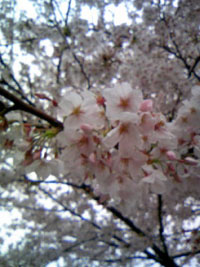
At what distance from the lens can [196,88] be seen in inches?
47.9

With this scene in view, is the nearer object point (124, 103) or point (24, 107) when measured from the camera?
point (124, 103)

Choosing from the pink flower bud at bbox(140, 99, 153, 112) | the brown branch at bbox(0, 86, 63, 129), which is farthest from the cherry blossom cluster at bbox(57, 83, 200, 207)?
the brown branch at bbox(0, 86, 63, 129)

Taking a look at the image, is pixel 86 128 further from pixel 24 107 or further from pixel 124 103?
pixel 24 107

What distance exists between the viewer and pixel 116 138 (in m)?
0.93

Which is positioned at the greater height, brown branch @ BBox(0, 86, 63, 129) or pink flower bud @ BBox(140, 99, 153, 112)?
pink flower bud @ BBox(140, 99, 153, 112)

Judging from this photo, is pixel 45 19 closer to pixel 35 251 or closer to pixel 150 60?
pixel 150 60

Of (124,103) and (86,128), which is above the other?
(124,103)

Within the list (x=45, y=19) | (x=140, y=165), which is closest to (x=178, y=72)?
(x=45, y=19)

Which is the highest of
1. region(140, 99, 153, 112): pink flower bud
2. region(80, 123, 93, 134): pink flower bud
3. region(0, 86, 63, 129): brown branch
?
region(140, 99, 153, 112): pink flower bud

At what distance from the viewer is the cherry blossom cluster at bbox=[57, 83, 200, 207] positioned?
0.93 m

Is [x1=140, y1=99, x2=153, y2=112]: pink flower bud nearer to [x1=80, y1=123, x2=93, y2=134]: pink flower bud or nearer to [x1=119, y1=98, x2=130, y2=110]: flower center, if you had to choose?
[x1=119, y1=98, x2=130, y2=110]: flower center

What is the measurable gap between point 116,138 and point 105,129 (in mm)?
141

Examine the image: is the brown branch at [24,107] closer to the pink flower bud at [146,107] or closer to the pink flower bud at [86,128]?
the pink flower bud at [86,128]

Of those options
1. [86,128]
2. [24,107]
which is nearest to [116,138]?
[86,128]
